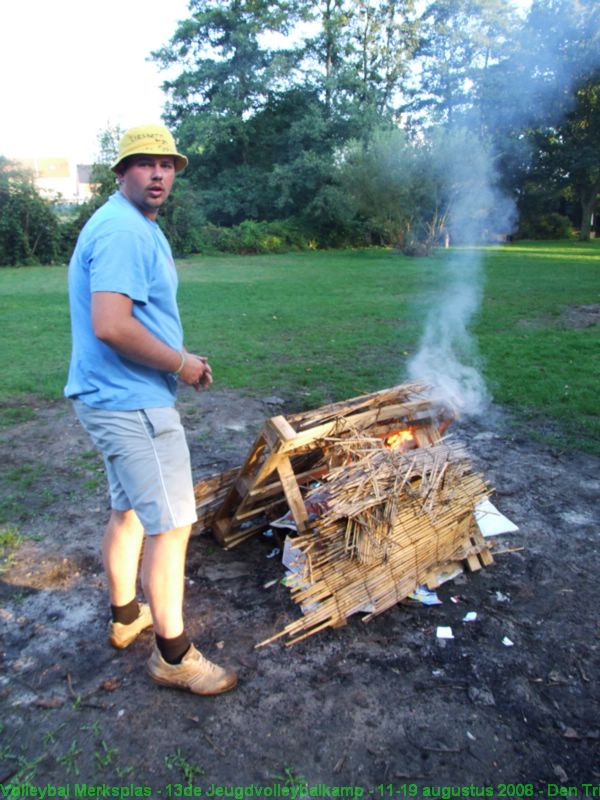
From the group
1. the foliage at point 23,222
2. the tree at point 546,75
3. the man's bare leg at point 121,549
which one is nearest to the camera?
the man's bare leg at point 121,549

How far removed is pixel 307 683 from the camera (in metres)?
2.43

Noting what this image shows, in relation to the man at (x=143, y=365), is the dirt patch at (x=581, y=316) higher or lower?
lower

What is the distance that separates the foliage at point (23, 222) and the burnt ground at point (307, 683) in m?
23.7

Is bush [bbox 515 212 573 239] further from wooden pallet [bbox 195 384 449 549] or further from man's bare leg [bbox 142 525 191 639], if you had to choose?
man's bare leg [bbox 142 525 191 639]

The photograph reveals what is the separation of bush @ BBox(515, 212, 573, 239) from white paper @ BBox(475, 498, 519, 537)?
24.6 m

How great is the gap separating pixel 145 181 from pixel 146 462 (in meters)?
1.09

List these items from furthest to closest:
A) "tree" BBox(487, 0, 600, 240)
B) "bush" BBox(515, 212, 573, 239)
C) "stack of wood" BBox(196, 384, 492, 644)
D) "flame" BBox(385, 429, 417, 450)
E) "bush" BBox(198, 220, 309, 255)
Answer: "bush" BBox(198, 220, 309, 255) → "bush" BBox(515, 212, 573, 239) → "tree" BBox(487, 0, 600, 240) → "flame" BBox(385, 429, 417, 450) → "stack of wood" BBox(196, 384, 492, 644)

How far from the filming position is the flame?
12.3 ft

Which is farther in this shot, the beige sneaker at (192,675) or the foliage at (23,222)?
the foliage at (23,222)

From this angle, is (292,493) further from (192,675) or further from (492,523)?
(492,523)

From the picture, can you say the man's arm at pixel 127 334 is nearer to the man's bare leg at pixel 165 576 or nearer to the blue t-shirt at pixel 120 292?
Answer: the blue t-shirt at pixel 120 292

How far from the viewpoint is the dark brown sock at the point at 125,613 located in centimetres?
262

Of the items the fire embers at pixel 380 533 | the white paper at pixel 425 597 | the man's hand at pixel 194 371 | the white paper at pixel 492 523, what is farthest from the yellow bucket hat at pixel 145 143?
the white paper at pixel 492 523

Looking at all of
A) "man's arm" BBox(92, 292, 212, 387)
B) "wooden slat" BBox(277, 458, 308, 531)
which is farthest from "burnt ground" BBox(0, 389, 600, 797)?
"man's arm" BBox(92, 292, 212, 387)
